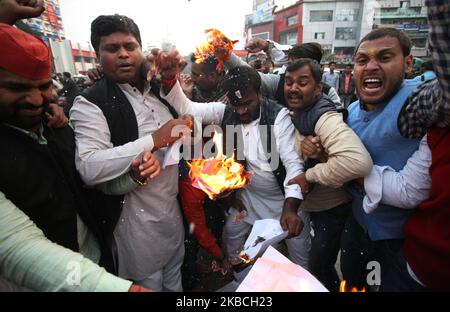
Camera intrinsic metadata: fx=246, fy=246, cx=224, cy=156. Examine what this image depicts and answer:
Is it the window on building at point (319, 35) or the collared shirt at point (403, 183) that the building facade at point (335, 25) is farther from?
the collared shirt at point (403, 183)

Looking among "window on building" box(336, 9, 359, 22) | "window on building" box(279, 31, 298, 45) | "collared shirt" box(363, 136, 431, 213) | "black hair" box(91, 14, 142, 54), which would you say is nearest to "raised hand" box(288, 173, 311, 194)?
"collared shirt" box(363, 136, 431, 213)

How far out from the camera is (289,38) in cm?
4878

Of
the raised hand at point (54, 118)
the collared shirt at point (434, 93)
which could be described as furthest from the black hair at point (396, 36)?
the raised hand at point (54, 118)

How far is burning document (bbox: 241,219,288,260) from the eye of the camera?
1.68 metres

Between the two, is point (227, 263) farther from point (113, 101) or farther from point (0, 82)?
point (0, 82)

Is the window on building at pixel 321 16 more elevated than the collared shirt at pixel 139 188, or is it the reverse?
the window on building at pixel 321 16

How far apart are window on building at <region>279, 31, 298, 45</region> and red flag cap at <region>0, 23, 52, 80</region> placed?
51.4 metres

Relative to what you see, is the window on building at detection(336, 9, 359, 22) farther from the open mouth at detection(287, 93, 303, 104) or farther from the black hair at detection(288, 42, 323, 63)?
the open mouth at detection(287, 93, 303, 104)

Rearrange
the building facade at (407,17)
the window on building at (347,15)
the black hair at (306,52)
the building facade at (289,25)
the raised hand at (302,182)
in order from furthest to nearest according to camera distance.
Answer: the building facade at (289,25), the window on building at (347,15), the building facade at (407,17), the black hair at (306,52), the raised hand at (302,182)

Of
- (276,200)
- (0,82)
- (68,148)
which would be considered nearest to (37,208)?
(68,148)

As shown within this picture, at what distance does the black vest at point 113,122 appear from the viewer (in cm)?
203

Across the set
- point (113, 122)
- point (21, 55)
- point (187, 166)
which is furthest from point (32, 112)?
point (187, 166)

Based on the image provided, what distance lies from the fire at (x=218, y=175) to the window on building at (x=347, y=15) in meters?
48.6

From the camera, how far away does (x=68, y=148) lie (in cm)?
184
